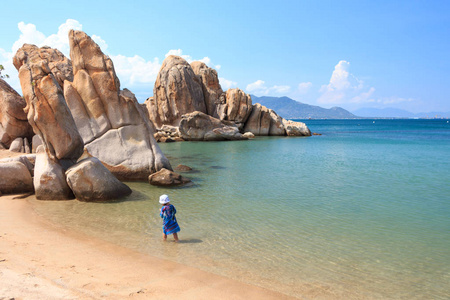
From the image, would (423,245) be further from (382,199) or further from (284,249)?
(382,199)

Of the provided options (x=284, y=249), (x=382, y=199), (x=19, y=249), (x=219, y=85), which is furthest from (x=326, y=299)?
(x=219, y=85)

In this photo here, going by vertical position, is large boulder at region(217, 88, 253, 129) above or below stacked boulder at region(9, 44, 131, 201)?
above

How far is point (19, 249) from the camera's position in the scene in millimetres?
7121

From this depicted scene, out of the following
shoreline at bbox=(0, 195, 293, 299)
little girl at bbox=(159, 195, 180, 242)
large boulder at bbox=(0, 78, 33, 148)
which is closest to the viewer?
shoreline at bbox=(0, 195, 293, 299)

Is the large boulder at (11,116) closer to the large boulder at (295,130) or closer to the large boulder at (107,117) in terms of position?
the large boulder at (107,117)

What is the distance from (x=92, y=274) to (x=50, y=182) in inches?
272

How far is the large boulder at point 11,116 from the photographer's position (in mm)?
20078

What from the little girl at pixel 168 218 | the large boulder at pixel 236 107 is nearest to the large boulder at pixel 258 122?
the large boulder at pixel 236 107

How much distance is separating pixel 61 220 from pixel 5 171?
169 inches

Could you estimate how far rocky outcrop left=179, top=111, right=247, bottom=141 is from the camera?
1721 inches

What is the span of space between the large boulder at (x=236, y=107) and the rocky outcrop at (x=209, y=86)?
3.90 ft

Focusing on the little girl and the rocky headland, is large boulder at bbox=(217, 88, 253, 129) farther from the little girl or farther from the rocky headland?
the little girl

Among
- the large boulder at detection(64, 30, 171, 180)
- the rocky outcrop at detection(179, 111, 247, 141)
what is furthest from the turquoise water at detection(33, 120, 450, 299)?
the rocky outcrop at detection(179, 111, 247, 141)

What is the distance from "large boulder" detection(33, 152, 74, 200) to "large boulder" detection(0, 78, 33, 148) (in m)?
10.4
